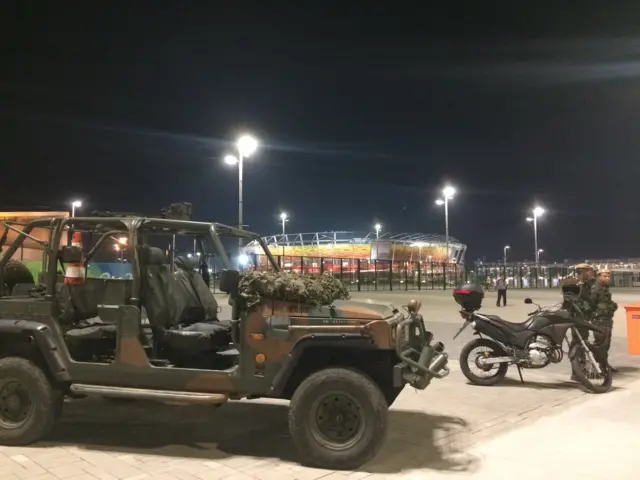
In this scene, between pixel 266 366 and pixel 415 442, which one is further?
pixel 415 442

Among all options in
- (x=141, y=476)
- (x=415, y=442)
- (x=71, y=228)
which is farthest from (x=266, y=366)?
(x=71, y=228)

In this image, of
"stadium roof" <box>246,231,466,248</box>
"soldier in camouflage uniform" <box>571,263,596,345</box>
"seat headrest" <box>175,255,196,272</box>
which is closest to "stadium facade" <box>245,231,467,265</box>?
"stadium roof" <box>246,231,466,248</box>

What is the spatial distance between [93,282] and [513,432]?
4.69 meters

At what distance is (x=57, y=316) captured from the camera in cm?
544

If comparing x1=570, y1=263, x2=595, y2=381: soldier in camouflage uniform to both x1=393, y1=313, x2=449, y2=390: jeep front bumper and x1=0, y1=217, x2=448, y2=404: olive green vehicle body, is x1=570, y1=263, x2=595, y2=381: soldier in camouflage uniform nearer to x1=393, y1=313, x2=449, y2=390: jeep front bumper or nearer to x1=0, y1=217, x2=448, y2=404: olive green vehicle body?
x1=393, y1=313, x2=449, y2=390: jeep front bumper

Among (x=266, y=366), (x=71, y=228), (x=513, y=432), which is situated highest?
(x=71, y=228)

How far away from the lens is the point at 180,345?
206 inches

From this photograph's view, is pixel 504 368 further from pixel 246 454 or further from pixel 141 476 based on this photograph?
pixel 141 476

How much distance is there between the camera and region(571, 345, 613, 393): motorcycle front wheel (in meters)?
7.85

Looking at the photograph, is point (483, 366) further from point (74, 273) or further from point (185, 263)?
point (74, 273)

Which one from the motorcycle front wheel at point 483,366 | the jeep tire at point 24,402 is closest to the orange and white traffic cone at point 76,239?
the jeep tire at point 24,402

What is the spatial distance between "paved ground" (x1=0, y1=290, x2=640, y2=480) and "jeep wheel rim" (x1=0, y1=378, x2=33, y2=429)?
32 centimetres

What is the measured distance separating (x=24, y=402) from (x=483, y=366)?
603cm

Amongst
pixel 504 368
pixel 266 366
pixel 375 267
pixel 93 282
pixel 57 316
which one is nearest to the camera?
pixel 266 366
